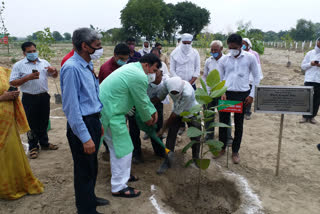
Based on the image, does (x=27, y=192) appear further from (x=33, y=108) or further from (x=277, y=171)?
(x=277, y=171)

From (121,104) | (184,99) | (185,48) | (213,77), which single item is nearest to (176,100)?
(184,99)

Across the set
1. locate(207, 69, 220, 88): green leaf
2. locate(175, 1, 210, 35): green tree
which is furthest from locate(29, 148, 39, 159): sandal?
locate(175, 1, 210, 35): green tree

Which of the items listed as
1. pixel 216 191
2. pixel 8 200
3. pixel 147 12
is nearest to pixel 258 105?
pixel 216 191

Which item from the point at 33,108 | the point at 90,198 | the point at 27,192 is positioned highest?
the point at 33,108

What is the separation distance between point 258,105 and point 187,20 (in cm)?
5887

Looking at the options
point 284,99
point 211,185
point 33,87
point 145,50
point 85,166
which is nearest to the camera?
point 85,166

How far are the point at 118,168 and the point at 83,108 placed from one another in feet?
3.32

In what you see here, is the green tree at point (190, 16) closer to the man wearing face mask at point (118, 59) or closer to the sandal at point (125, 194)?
the man wearing face mask at point (118, 59)

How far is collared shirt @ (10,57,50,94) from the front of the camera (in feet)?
11.8

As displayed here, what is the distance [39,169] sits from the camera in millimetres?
3633

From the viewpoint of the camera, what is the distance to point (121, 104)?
2773 millimetres

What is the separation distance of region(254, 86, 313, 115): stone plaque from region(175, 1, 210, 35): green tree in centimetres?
5766

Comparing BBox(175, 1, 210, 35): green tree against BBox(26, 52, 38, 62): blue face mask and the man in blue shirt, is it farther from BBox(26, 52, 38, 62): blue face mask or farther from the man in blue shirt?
the man in blue shirt

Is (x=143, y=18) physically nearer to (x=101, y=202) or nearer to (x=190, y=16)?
(x=190, y=16)
